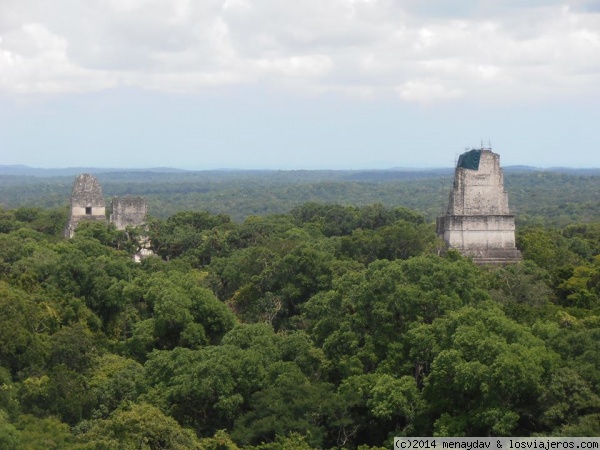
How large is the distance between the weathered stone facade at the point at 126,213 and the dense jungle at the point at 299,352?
1295cm

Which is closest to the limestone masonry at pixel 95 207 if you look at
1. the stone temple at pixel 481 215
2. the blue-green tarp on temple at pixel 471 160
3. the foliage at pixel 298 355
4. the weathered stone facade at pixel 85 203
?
the weathered stone facade at pixel 85 203

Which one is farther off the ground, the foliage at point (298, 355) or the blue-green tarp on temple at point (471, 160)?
the blue-green tarp on temple at point (471, 160)

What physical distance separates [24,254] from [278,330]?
12.2 metres

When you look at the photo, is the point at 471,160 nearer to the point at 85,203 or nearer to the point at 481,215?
the point at 481,215

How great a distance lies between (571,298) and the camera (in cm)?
3047

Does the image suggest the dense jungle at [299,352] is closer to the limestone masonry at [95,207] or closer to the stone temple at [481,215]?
the stone temple at [481,215]

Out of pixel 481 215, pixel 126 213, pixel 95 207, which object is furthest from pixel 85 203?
pixel 481 215

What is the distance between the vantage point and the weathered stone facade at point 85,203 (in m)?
51.1

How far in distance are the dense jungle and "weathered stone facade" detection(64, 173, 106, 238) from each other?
13828mm

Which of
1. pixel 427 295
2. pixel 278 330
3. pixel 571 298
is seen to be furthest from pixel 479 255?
pixel 427 295

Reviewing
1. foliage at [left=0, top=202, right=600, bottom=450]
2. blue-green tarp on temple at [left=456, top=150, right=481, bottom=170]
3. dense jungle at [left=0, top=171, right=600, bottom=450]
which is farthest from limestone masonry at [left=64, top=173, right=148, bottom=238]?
blue-green tarp on temple at [left=456, top=150, right=481, bottom=170]

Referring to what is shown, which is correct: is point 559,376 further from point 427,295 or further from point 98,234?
point 98,234

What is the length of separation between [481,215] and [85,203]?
22.8 metres

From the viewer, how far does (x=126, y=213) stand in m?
50.3
